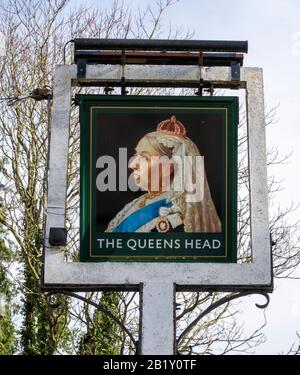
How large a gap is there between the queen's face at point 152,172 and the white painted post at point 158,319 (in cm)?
128

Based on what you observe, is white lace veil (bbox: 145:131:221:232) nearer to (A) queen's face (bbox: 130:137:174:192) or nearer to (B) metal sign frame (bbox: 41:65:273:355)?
(A) queen's face (bbox: 130:137:174:192)

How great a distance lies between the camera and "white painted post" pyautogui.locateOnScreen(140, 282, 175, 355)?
1080 cm

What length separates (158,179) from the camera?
11500 millimetres

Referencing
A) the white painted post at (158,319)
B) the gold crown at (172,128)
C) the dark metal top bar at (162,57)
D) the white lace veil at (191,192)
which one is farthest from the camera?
the dark metal top bar at (162,57)

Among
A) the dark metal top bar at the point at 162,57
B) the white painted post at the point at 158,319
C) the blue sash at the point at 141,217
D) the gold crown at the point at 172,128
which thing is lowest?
the white painted post at the point at 158,319

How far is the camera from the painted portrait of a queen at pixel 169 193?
11.4 meters

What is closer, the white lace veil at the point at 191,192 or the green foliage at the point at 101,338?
the white lace veil at the point at 191,192

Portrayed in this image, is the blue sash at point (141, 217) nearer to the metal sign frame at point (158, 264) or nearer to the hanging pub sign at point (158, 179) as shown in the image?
the hanging pub sign at point (158, 179)

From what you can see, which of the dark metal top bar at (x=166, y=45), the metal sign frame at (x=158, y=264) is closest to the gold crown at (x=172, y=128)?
the metal sign frame at (x=158, y=264)

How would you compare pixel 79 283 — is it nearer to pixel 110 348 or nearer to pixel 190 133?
pixel 190 133

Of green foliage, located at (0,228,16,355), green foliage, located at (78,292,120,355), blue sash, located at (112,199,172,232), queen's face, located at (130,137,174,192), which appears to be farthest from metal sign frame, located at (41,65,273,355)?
green foliage, located at (0,228,16,355)

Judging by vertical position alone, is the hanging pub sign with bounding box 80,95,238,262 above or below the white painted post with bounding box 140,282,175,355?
above

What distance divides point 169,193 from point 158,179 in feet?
0.74
